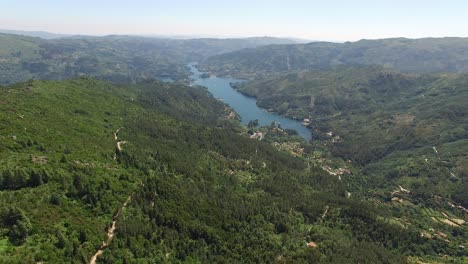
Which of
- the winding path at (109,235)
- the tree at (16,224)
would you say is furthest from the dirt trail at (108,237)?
the tree at (16,224)

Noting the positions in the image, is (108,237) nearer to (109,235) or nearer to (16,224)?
(109,235)

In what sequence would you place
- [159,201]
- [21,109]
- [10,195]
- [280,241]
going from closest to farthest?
1. [10,195]
2. [159,201]
3. [280,241]
4. [21,109]

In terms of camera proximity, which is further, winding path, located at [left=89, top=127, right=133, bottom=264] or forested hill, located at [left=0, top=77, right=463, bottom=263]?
forested hill, located at [left=0, top=77, right=463, bottom=263]

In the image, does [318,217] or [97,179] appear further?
[318,217]

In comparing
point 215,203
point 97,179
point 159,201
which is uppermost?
point 97,179

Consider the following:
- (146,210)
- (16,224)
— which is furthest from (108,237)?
(16,224)

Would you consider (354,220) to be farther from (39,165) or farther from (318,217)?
(39,165)

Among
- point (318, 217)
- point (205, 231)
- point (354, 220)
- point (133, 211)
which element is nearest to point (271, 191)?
point (318, 217)

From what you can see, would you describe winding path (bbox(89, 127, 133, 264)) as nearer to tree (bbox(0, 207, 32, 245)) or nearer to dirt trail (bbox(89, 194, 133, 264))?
dirt trail (bbox(89, 194, 133, 264))

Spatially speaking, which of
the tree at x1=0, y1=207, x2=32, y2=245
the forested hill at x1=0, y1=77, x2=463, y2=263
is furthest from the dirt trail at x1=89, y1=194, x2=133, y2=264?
the tree at x1=0, y1=207, x2=32, y2=245
